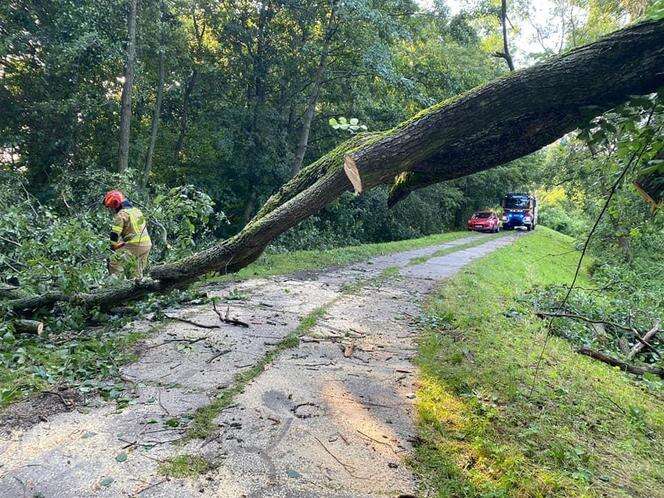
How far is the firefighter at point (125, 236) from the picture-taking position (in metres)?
6.47

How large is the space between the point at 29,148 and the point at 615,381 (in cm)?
1460

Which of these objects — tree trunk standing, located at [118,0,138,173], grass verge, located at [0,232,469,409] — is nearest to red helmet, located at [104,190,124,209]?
grass verge, located at [0,232,469,409]

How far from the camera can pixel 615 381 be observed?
213 inches

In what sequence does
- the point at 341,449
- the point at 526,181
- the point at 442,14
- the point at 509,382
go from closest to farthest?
the point at 341,449 → the point at 509,382 → the point at 442,14 → the point at 526,181

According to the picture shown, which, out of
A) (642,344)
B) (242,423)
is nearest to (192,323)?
(242,423)

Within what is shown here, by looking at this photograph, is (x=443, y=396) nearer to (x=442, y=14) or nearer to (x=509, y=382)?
(x=509, y=382)

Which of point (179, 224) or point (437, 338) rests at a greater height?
point (179, 224)

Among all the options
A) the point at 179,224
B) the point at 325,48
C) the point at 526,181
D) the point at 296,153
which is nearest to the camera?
the point at 179,224

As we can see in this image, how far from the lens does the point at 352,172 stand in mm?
3975

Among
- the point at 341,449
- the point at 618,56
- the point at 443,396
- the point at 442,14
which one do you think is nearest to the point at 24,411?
the point at 341,449

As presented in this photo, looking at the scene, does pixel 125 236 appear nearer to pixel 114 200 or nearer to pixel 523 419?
pixel 114 200

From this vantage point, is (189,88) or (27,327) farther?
(189,88)

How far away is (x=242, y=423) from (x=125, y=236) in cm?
445

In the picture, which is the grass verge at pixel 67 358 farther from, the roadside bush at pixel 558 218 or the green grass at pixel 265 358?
the roadside bush at pixel 558 218
